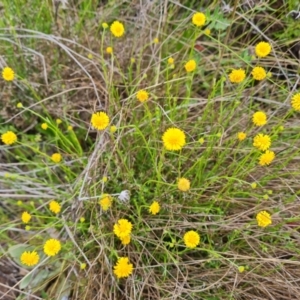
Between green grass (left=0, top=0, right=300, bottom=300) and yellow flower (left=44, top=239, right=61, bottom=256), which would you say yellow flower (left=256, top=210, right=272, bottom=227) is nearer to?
green grass (left=0, top=0, right=300, bottom=300)

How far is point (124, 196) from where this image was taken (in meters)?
1.04

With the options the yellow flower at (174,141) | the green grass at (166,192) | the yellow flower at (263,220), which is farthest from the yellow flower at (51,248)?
the yellow flower at (263,220)

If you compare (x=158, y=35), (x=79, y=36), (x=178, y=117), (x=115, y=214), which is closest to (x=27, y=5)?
(x=79, y=36)

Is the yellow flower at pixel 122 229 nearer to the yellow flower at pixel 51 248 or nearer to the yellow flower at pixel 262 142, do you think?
the yellow flower at pixel 51 248

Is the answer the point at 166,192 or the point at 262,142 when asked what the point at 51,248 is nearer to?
the point at 166,192

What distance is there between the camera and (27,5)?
1332mm

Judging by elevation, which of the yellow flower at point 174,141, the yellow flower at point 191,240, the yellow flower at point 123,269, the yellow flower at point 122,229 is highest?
the yellow flower at point 174,141

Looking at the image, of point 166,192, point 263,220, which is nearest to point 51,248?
point 166,192

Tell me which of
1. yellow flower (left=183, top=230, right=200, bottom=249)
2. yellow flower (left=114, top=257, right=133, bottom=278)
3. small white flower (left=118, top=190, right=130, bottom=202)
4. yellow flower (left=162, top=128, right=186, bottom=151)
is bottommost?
yellow flower (left=114, top=257, right=133, bottom=278)

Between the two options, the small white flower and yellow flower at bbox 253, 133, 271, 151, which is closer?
yellow flower at bbox 253, 133, 271, 151

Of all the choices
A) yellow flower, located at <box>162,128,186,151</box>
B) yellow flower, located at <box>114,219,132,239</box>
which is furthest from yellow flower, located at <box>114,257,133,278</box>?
yellow flower, located at <box>162,128,186,151</box>

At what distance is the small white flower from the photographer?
40.9 inches

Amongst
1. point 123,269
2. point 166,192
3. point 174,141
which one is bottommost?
point 123,269

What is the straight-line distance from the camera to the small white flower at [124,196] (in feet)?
3.41
